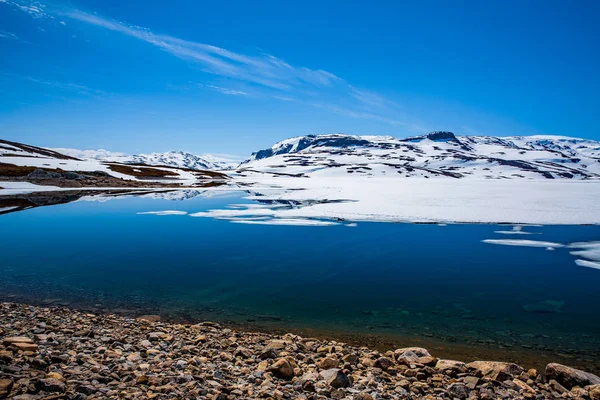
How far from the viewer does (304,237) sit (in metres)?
26.9

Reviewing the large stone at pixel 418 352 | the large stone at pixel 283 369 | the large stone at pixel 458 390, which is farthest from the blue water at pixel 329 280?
the large stone at pixel 283 369

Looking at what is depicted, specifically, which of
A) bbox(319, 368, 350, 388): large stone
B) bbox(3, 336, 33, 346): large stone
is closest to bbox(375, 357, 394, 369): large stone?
bbox(319, 368, 350, 388): large stone

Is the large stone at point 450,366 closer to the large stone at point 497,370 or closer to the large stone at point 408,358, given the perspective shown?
the large stone at point 497,370

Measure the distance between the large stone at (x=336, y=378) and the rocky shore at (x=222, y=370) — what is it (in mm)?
20

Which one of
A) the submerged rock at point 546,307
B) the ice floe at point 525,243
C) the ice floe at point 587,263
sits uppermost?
the ice floe at point 525,243

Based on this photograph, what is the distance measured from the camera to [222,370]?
799cm

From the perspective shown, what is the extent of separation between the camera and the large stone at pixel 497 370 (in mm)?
8430

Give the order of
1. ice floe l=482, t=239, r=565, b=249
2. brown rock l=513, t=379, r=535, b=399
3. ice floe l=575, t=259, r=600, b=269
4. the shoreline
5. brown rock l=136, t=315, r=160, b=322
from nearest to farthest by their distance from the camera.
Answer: brown rock l=513, t=379, r=535, b=399
the shoreline
brown rock l=136, t=315, r=160, b=322
ice floe l=575, t=259, r=600, b=269
ice floe l=482, t=239, r=565, b=249

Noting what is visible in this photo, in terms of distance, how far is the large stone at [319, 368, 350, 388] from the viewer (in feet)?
24.6

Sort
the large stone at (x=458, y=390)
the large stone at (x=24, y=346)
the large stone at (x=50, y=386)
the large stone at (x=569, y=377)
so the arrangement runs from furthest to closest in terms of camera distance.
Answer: the large stone at (x=569, y=377) < the large stone at (x=458, y=390) < the large stone at (x=24, y=346) < the large stone at (x=50, y=386)

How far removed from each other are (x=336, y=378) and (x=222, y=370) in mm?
2485

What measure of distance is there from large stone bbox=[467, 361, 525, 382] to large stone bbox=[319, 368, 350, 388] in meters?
3.45

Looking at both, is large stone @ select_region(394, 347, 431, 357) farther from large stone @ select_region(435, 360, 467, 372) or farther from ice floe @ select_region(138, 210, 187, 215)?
ice floe @ select_region(138, 210, 187, 215)

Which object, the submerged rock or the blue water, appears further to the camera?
the submerged rock
